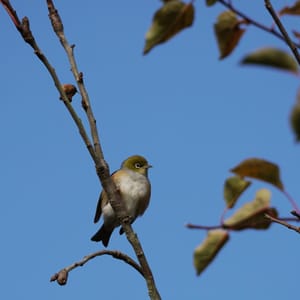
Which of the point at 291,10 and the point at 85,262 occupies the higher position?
the point at 291,10

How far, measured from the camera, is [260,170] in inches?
40.4

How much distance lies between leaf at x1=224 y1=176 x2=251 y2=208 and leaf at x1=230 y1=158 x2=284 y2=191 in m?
0.10

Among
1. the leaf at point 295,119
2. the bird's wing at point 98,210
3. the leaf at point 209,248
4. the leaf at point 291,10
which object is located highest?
the leaf at point 291,10

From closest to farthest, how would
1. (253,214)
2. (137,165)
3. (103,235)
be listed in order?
(253,214)
(137,165)
(103,235)

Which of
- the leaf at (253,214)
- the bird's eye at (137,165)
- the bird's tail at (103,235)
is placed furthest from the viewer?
the bird's tail at (103,235)

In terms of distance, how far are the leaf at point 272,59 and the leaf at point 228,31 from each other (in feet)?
1.29

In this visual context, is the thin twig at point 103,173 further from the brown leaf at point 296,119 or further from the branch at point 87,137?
the brown leaf at point 296,119

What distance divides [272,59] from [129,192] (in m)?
7.26

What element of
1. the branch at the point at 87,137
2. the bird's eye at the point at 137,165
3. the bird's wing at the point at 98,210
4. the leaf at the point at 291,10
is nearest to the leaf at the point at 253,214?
the leaf at the point at 291,10

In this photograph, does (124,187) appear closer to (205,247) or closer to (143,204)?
(143,204)

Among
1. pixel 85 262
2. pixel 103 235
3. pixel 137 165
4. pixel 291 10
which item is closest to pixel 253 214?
pixel 291 10

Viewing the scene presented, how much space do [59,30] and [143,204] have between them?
606cm

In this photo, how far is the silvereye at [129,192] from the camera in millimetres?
7843

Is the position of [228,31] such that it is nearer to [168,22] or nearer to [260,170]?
[168,22]
